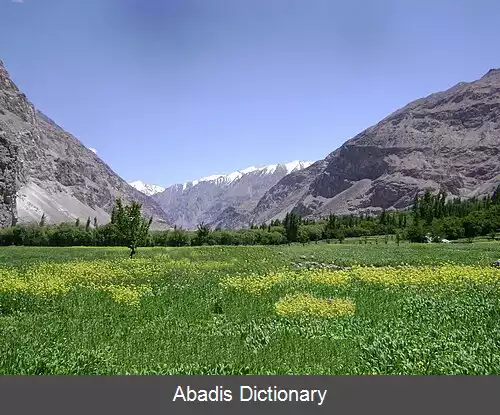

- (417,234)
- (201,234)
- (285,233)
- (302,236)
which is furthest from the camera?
(285,233)

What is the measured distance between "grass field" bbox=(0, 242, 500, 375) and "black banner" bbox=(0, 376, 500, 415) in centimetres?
105

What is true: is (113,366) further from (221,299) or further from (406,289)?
(406,289)

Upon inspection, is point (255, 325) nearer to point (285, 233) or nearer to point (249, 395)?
point (249, 395)

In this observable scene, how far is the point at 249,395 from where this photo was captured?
785cm

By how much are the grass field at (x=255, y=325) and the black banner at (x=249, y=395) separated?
3.43 feet

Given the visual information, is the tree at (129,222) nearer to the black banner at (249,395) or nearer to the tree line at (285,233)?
the black banner at (249,395)

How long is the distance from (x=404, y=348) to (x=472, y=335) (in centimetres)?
252

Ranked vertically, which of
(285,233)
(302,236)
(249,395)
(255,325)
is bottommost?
(302,236)

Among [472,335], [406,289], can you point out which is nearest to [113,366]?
[472,335]

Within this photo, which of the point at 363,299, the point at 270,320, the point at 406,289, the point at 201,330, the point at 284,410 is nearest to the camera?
the point at 284,410

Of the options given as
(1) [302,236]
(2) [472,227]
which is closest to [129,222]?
(2) [472,227]

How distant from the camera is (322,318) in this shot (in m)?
14.8

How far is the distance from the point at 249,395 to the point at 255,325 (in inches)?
234

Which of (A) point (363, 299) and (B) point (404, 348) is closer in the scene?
(B) point (404, 348)
